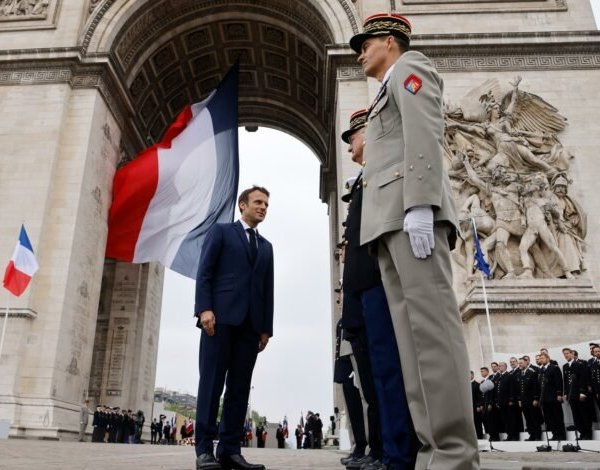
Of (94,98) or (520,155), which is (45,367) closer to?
(94,98)

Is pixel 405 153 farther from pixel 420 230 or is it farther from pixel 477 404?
pixel 477 404

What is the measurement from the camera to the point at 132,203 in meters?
14.5

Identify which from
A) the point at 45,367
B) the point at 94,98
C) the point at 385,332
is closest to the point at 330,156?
the point at 94,98

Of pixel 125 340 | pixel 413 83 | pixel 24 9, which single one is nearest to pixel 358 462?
pixel 413 83

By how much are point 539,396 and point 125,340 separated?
13.3m

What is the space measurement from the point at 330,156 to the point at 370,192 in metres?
15.7

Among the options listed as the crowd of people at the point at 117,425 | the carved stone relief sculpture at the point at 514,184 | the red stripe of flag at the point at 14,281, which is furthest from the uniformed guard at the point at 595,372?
the crowd of people at the point at 117,425

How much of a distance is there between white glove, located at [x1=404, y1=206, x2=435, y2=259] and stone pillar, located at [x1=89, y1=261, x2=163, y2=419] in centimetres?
1692

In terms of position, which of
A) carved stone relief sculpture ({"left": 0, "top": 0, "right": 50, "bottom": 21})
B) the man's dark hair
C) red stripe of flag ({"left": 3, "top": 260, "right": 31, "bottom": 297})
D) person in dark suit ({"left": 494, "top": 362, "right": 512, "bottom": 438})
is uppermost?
carved stone relief sculpture ({"left": 0, "top": 0, "right": 50, "bottom": 21})

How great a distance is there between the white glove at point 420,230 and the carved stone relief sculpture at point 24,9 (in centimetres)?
1638

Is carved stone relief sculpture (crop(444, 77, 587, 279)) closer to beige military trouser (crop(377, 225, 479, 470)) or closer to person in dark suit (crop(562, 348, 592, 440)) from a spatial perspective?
person in dark suit (crop(562, 348, 592, 440))

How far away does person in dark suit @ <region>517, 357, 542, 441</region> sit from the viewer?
28.3 ft

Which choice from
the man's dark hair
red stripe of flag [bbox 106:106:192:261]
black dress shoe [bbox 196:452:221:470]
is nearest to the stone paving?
black dress shoe [bbox 196:452:221:470]

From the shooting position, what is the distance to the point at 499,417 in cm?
971
